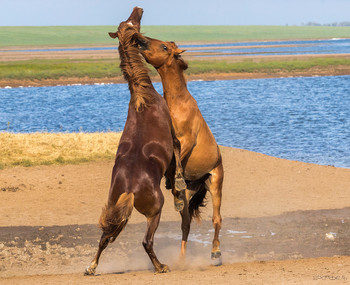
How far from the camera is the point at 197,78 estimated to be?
176ft

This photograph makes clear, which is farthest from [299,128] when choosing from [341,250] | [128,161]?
[128,161]

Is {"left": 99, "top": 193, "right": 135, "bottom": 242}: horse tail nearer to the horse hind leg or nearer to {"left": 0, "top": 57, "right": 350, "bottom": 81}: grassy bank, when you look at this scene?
the horse hind leg

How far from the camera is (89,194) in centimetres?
1177

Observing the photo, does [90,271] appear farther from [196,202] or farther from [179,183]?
[196,202]

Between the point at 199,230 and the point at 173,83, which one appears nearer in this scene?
the point at 173,83

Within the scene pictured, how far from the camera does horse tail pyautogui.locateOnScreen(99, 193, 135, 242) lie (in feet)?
19.9

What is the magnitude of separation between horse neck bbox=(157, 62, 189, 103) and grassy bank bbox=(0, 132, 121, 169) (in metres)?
6.66

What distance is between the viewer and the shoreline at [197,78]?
5074 centimetres

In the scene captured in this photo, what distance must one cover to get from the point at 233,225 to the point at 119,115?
2124 centimetres

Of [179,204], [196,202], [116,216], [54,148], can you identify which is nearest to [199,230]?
[196,202]

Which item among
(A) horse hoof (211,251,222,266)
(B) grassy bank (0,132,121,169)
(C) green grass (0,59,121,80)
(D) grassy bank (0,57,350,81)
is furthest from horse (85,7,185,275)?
(D) grassy bank (0,57,350,81)

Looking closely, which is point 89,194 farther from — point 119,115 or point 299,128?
point 119,115

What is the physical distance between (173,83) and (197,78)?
46.1m

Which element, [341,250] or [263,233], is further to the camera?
[263,233]
